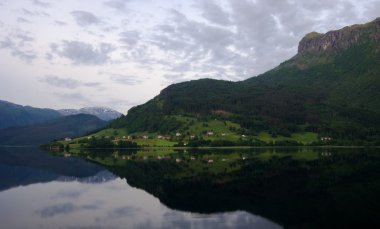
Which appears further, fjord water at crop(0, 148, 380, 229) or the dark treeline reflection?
fjord water at crop(0, 148, 380, 229)

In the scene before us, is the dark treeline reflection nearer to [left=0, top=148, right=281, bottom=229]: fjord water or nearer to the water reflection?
[left=0, top=148, right=281, bottom=229]: fjord water

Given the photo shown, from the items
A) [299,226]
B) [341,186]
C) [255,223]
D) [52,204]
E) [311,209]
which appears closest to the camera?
[299,226]

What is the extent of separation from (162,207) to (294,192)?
696 inches

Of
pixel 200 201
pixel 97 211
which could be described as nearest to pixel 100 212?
pixel 97 211

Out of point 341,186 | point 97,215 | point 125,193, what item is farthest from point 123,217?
point 341,186

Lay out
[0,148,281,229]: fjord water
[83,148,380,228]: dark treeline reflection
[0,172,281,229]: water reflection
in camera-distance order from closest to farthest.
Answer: [83,148,380,228]: dark treeline reflection < [0,172,281,229]: water reflection < [0,148,281,229]: fjord water

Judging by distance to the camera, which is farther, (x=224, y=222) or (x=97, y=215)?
(x=97, y=215)

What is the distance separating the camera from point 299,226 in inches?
1369

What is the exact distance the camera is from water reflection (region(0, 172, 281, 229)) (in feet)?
126

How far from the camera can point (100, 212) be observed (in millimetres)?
45250

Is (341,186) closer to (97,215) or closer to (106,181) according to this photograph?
(97,215)

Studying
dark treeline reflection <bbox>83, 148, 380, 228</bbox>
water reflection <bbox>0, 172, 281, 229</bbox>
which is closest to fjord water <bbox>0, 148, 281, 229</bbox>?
water reflection <bbox>0, 172, 281, 229</bbox>

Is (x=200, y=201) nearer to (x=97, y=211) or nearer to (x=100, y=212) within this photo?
(x=100, y=212)

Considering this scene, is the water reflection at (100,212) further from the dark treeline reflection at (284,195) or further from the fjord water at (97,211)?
the dark treeline reflection at (284,195)
